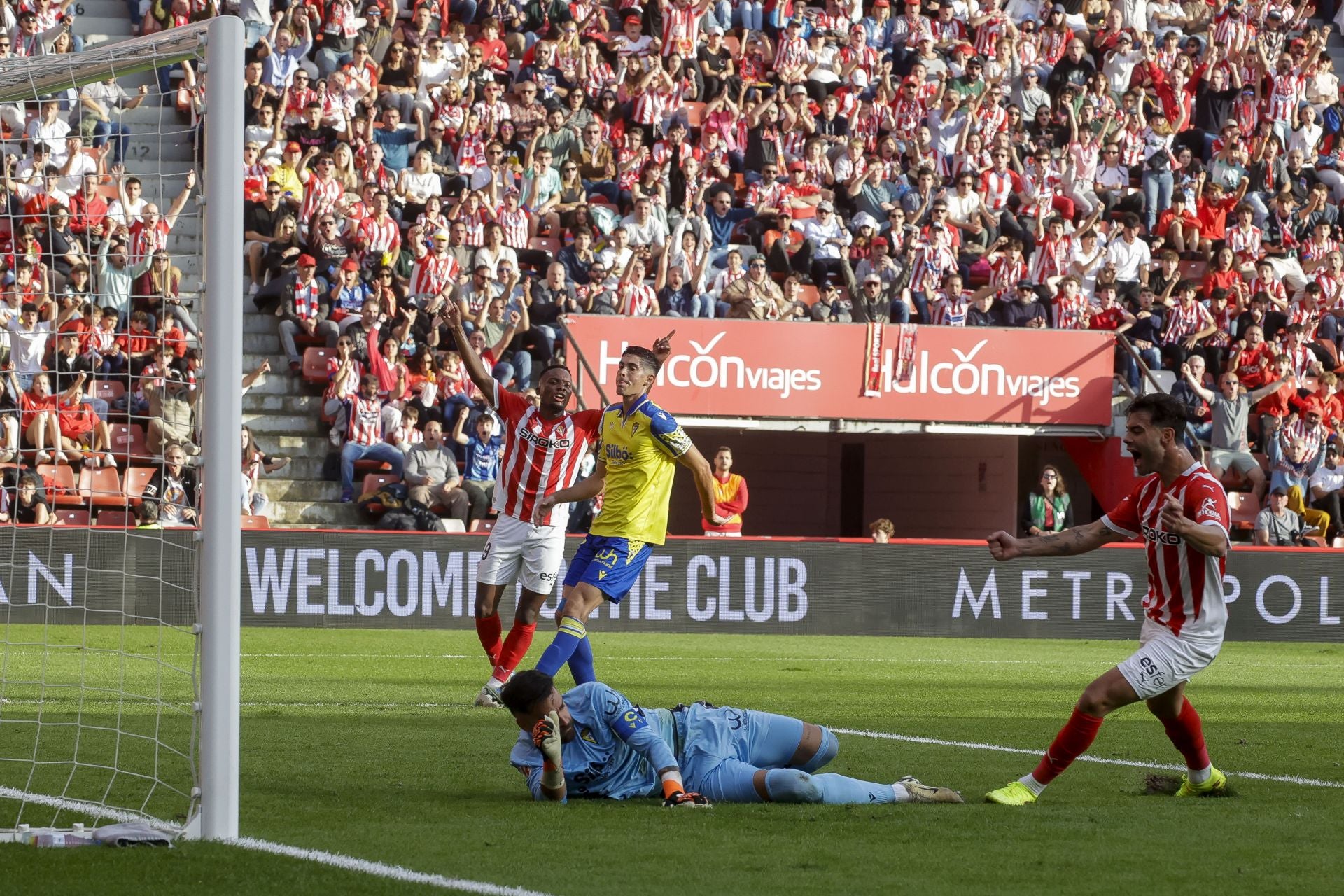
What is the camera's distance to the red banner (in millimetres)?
21500

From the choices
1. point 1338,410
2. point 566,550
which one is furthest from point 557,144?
point 1338,410

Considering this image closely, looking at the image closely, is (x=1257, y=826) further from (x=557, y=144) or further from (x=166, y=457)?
(x=557, y=144)

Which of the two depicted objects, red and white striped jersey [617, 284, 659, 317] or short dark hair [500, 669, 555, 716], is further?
red and white striped jersey [617, 284, 659, 317]

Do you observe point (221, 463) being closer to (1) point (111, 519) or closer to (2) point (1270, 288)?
(1) point (111, 519)

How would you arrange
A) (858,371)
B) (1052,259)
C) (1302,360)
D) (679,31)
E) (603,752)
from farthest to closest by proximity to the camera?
(679,31), (1052,259), (1302,360), (858,371), (603,752)

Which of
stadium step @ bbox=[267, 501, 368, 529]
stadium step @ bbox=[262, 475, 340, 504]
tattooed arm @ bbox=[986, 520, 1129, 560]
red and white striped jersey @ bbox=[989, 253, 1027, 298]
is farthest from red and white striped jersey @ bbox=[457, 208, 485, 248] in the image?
tattooed arm @ bbox=[986, 520, 1129, 560]

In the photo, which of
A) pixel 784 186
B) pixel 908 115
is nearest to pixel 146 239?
pixel 784 186

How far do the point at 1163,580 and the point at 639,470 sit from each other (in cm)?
325

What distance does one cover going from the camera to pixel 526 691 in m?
6.89

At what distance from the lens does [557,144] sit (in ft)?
77.2

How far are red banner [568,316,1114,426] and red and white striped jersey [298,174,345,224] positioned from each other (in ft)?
11.1

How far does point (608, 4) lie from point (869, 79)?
13.1 ft

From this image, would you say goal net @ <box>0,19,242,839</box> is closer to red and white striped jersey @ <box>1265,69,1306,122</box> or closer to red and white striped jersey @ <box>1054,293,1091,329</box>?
red and white striped jersey @ <box>1054,293,1091,329</box>

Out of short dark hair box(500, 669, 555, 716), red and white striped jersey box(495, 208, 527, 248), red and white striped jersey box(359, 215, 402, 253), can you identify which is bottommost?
short dark hair box(500, 669, 555, 716)
